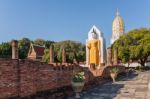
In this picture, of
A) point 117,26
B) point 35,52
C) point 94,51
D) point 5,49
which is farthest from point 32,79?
point 117,26

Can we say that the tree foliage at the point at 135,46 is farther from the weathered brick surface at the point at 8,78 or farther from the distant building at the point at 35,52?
the weathered brick surface at the point at 8,78

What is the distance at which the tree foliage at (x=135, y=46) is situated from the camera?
3591 cm

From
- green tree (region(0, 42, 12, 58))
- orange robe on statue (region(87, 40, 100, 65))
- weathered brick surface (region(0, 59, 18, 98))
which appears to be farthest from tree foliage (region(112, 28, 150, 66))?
weathered brick surface (region(0, 59, 18, 98))

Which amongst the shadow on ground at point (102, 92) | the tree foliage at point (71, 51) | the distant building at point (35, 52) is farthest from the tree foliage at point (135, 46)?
the shadow on ground at point (102, 92)

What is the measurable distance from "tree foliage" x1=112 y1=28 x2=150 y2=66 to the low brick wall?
22922 millimetres

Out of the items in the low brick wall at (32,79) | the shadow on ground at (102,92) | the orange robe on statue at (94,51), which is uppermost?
the orange robe on statue at (94,51)

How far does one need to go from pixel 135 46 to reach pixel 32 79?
28.1 m

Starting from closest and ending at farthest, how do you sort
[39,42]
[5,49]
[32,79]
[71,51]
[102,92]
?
[32,79]
[102,92]
[5,49]
[71,51]
[39,42]

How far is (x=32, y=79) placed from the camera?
10.1 meters

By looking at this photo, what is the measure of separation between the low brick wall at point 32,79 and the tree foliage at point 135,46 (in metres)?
22.9

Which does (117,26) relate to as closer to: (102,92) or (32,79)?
(102,92)

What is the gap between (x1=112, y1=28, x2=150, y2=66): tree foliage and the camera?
3591 centimetres

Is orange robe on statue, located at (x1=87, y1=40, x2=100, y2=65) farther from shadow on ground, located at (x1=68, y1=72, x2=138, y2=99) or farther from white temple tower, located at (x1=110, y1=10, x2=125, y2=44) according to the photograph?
white temple tower, located at (x1=110, y1=10, x2=125, y2=44)

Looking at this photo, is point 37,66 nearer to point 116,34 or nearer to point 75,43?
point 75,43
